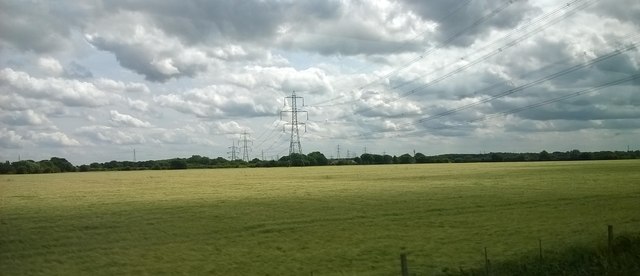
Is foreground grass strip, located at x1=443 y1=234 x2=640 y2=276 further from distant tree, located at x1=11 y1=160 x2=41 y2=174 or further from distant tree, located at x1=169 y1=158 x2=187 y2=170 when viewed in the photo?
distant tree, located at x1=169 y1=158 x2=187 y2=170

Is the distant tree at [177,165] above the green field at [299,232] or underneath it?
above

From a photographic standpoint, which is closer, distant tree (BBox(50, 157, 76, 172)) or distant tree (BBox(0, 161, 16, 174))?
distant tree (BBox(0, 161, 16, 174))

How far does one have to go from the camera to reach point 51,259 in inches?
822

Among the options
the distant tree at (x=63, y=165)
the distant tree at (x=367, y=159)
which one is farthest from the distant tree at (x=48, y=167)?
the distant tree at (x=367, y=159)

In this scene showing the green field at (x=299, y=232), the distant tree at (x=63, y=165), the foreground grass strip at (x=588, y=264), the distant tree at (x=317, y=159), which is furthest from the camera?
the distant tree at (x=317, y=159)

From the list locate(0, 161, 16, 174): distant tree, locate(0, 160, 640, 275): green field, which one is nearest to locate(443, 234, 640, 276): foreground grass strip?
locate(0, 160, 640, 275): green field

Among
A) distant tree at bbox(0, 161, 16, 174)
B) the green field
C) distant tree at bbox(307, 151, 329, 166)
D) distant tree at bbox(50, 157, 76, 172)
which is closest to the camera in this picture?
the green field

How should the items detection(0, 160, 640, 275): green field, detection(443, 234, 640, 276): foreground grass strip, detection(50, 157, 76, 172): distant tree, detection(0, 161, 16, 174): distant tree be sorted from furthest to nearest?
detection(50, 157, 76, 172): distant tree → detection(0, 161, 16, 174): distant tree → detection(0, 160, 640, 275): green field → detection(443, 234, 640, 276): foreground grass strip

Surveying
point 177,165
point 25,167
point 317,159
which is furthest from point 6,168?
point 317,159

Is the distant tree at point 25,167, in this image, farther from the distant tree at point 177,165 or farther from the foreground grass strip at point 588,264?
the foreground grass strip at point 588,264

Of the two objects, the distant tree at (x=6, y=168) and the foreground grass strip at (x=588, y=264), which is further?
the distant tree at (x=6, y=168)

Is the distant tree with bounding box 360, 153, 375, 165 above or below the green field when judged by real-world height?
above

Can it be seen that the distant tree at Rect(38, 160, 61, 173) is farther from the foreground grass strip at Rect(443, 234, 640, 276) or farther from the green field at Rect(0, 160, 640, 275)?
the foreground grass strip at Rect(443, 234, 640, 276)

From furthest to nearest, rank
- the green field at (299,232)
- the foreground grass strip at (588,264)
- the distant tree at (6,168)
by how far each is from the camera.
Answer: the distant tree at (6,168)
the green field at (299,232)
the foreground grass strip at (588,264)
